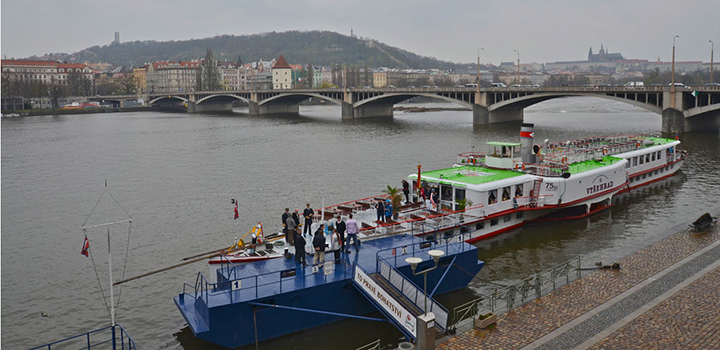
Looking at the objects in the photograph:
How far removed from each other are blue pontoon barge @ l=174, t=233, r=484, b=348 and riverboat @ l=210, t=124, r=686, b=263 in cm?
162

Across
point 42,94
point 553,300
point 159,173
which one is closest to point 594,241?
point 553,300

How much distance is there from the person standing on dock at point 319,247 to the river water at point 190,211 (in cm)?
191

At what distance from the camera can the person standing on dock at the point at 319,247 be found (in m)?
16.7

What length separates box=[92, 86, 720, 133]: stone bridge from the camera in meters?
65.3

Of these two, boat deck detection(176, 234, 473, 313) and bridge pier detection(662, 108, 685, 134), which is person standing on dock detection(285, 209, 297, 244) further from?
bridge pier detection(662, 108, 685, 134)

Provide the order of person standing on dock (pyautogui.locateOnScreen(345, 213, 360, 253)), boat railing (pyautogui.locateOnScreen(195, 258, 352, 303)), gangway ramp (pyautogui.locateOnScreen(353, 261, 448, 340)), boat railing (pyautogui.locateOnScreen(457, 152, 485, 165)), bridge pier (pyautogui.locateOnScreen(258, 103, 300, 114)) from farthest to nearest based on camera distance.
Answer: bridge pier (pyautogui.locateOnScreen(258, 103, 300, 114)) < boat railing (pyautogui.locateOnScreen(457, 152, 485, 165)) < person standing on dock (pyautogui.locateOnScreen(345, 213, 360, 253)) < boat railing (pyautogui.locateOnScreen(195, 258, 352, 303)) < gangway ramp (pyautogui.locateOnScreen(353, 261, 448, 340))

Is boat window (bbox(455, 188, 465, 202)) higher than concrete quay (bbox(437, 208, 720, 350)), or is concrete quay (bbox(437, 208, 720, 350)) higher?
boat window (bbox(455, 188, 465, 202))

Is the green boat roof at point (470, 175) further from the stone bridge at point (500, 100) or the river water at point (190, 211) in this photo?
the stone bridge at point (500, 100)

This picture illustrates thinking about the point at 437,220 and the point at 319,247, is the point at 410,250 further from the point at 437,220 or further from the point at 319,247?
the point at 437,220

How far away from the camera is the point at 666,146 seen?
123ft

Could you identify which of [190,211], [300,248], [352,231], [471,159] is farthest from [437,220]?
[190,211]

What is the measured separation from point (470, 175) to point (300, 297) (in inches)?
504

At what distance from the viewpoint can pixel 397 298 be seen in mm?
14977

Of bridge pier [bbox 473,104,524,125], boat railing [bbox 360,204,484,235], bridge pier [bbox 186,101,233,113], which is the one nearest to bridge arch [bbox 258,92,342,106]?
bridge pier [bbox 186,101,233,113]
